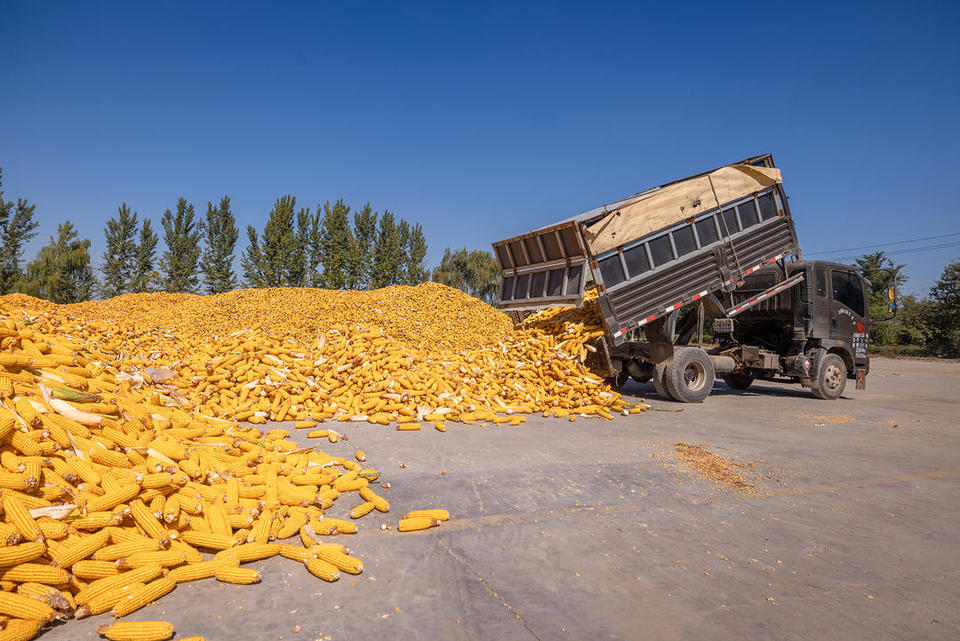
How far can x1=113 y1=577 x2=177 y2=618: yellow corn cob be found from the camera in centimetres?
288

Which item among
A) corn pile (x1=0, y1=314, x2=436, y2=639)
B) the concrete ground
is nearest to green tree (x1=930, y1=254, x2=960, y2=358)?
the concrete ground

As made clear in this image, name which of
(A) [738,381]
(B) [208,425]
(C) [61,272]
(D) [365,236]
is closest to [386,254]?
(D) [365,236]

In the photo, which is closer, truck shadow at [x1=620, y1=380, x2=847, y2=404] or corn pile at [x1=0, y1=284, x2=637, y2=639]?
corn pile at [x1=0, y1=284, x2=637, y2=639]

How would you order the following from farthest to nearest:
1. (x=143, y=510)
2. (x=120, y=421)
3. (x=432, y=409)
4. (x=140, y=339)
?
(x=140, y=339) → (x=432, y=409) → (x=120, y=421) → (x=143, y=510)

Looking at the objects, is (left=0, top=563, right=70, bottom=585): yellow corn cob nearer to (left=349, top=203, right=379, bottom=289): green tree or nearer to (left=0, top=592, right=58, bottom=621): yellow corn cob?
(left=0, top=592, right=58, bottom=621): yellow corn cob

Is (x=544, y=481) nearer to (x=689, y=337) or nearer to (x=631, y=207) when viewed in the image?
(x=631, y=207)

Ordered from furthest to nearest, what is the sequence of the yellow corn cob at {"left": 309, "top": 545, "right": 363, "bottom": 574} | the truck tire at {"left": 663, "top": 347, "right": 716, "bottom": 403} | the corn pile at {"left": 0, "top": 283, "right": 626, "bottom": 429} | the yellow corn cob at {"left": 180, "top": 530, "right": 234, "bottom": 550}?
the truck tire at {"left": 663, "top": 347, "right": 716, "bottom": 403}
the corn pile at {"left": 0, "top": 283, "right": 626, "bottom": 429}
the yellow corn cob at {"left": 180, "top": 530, "right": 234, "bottom": 550}
the yellow corn cob at {"left": 309, "top": 545, "right": 363, "bottom": 574}

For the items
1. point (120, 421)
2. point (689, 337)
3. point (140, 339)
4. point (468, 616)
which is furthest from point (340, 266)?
point (468, 616)

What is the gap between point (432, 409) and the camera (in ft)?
27.8

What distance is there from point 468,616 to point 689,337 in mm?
9917

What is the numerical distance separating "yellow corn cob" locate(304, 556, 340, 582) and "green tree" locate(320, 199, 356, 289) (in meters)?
38.6

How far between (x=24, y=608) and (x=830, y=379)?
14234 millimetres

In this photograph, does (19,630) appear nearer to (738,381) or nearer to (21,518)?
(21,518)

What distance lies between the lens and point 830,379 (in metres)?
12.3
